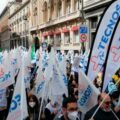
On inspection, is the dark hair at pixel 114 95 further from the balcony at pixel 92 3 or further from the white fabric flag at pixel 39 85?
the balcony at pixel 92 3

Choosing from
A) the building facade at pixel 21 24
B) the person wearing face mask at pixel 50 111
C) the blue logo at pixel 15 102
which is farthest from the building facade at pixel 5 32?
the blue logo at pixel 15 102

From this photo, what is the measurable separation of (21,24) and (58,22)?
34.6 meters

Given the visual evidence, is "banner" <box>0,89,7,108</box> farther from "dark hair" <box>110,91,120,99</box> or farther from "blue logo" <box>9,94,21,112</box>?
"blue logo" <box>9,94,21,112</box>

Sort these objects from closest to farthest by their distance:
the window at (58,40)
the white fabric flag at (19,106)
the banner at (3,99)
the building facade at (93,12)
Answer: the white fabric flag at (19,106)
the banner at (3,99)
the building facade at (93,12)
the window at (58,40)

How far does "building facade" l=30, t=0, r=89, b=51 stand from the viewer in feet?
134

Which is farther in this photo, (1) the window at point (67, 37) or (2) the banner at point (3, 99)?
(1) the window at point (67, 37)

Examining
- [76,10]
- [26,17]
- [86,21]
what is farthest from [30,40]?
[86,21]

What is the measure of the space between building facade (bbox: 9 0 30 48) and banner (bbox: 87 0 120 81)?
197ft

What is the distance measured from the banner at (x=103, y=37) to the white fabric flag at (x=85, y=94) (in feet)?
2.33

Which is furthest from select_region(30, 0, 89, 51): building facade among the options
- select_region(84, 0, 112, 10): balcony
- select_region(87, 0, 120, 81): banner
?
select_region(87, 0, 120, 81): banner

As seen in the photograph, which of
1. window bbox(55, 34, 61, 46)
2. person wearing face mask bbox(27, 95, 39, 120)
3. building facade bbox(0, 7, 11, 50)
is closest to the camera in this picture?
person wearing face mask bbox(27, 95, 39, 120)

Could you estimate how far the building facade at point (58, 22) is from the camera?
134 feet

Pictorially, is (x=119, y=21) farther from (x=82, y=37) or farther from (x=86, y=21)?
(x=86, y=21)

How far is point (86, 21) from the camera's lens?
119 feet
